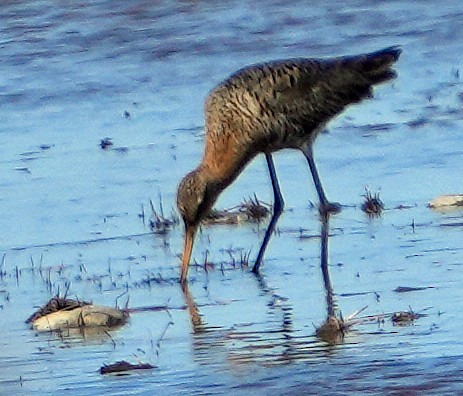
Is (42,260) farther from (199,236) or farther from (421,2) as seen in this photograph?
(421,2)

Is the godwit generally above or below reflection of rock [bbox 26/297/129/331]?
above

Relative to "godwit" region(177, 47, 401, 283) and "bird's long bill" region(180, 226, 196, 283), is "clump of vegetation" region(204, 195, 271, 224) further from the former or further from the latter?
"bird's long bill" region(180, 226, 196, 283)

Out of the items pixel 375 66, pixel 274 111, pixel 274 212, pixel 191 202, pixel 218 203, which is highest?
pixel 375 66

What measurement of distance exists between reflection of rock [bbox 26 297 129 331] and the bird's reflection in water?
1.20 ft

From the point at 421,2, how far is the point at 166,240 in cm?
786

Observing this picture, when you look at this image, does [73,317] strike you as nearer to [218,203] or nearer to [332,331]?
[332,331]

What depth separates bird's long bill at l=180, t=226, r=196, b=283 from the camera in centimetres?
895

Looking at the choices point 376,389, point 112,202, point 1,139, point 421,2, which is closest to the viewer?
point 376,389

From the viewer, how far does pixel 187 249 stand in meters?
9.20

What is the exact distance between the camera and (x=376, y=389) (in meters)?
6.58

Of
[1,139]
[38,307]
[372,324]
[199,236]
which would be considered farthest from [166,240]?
[1,139]

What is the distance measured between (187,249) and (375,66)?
2047 mm

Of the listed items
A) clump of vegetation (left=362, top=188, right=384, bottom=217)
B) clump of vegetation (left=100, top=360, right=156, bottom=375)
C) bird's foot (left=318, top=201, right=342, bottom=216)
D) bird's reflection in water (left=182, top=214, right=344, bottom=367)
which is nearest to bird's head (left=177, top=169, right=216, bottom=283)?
bird's foot (left=318, top=201, right=342, bottom=216)

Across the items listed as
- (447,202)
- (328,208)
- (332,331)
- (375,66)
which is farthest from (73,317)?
(375,66)
